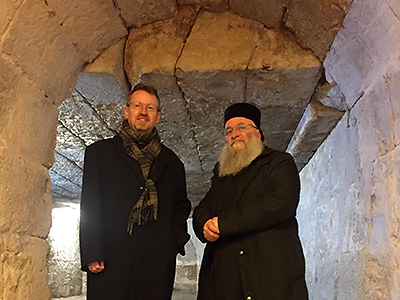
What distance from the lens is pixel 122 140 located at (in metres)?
1.74

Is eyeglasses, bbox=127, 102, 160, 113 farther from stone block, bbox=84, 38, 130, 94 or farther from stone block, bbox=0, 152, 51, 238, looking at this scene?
stone block, bbox=0, 152, 51, 238

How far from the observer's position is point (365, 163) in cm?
172

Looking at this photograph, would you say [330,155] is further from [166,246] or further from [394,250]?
[166,246]

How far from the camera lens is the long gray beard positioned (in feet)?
5.52

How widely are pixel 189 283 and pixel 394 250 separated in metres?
6.21

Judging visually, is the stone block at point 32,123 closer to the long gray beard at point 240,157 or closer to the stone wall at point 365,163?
the long gray beard at point 240,157

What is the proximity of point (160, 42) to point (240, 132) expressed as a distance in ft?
2.01

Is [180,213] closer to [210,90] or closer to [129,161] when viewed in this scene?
[129,161]

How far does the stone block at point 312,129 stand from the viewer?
2.24 m

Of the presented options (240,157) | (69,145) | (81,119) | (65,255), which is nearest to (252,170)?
(240,157)

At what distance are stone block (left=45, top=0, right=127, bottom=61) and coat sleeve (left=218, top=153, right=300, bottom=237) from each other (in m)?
0.96

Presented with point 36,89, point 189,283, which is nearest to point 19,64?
point 36,89

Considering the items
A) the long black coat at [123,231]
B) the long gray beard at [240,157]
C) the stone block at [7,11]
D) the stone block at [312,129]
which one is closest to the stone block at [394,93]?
the long gray beard at [240,157]

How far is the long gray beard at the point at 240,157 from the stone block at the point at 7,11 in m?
0.99
